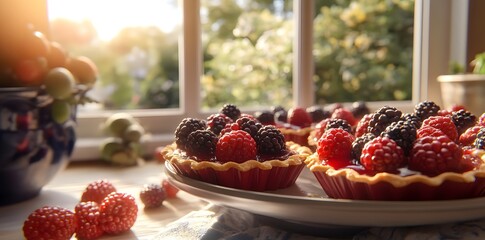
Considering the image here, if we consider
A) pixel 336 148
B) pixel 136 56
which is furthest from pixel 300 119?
pixel 136 56

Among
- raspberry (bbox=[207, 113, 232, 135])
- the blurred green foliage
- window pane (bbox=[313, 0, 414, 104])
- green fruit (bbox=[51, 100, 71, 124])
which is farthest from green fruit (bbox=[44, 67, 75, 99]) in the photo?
window pane (bbox=[313, 0, 414, 104])

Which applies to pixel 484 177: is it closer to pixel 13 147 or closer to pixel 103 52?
pixel 13 147

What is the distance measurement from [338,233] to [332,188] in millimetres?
66

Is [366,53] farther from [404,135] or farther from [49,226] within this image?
[49,226]

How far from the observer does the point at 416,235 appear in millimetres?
521

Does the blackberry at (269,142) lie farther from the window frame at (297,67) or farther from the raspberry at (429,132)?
the window frame at (297,67)

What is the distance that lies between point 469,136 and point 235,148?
0.43m

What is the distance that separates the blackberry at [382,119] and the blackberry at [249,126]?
0.67 feet

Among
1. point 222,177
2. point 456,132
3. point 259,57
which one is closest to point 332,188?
point 222,177

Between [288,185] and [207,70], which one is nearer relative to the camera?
[288,185]

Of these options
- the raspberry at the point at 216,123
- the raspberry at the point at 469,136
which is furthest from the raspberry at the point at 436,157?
the raspberry at the point at 216,123

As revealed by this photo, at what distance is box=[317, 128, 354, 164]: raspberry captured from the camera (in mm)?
656

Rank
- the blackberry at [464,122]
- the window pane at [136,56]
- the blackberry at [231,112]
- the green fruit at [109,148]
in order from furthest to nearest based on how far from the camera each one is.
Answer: the window pane at [136,56], the green fruit at [109,148], the blackberry at [231,112], the blackberry at [464,122]

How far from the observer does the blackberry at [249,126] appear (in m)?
0.76
